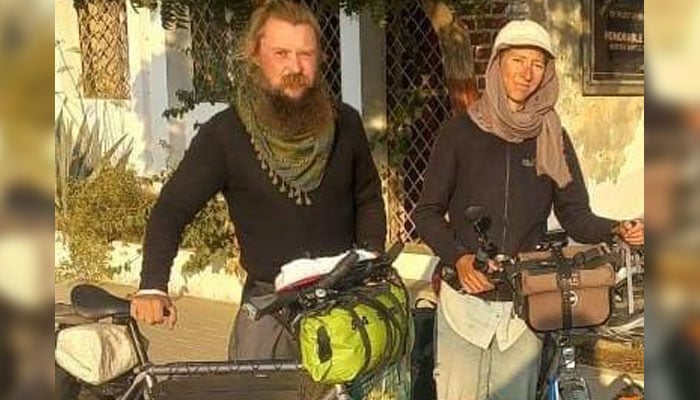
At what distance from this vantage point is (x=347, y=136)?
10.8 feet

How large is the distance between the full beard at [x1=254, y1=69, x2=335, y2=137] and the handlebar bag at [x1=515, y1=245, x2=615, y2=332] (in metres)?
0.71

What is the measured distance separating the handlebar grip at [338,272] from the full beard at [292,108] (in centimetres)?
45

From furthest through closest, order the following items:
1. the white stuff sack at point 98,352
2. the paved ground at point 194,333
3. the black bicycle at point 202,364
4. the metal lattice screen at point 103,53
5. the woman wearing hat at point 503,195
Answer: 1. the metal lattice screen at point 103,53
2. the paved ground at point 194,333
3. the woman wearing hat at point 503,195
4. the white stuff sack at point 98,352
5. the black bicycle at point 202,364

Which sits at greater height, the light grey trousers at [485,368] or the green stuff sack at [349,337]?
the green stuff sack at [349,337]

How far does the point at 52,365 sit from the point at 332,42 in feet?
21.7

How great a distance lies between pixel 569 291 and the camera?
2.98m

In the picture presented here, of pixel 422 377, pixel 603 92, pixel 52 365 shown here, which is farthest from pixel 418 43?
pixel 52 365

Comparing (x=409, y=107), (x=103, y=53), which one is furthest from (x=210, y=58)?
(x=103, y=53)

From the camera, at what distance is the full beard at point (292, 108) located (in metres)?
3.07

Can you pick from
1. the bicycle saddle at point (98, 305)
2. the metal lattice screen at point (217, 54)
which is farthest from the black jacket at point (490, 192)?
the metal lattice screen at point (217, 54)

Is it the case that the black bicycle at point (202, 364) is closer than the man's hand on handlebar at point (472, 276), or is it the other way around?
the black bicycle at point (202, 364)

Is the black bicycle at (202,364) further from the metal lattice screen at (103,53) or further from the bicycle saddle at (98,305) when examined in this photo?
the metal lattice screen at (103,53)

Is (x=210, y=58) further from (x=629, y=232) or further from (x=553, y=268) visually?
(x=629, y=232)

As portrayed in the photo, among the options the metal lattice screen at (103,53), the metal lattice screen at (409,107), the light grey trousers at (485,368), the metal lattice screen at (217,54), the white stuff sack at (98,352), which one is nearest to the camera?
the white stuff sack at (98,352)
